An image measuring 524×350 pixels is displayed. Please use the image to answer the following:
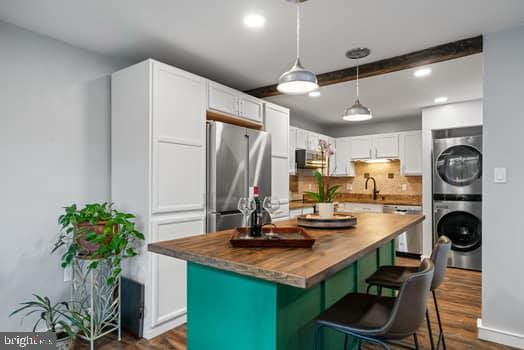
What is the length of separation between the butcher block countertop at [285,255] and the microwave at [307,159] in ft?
10.4

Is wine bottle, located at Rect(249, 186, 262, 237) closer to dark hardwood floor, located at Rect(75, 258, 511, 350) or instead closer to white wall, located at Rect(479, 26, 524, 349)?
dark hardwood floor, located at Rect(75, 258, 511, 350)

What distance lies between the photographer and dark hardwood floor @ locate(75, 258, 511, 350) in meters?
2.35

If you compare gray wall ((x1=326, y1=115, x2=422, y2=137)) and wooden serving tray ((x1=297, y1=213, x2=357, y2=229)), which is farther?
gray wall ((x1=326, y1=115, x2=422, y2=137))

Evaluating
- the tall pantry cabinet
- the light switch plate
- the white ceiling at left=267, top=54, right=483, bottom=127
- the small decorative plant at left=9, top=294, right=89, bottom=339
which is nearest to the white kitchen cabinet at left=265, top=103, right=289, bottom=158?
the white ceiling at left=267, top=54, right=483, bottom=127

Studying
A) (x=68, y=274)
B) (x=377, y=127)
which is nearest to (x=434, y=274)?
(x=68, y=274)

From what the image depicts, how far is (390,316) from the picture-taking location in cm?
126

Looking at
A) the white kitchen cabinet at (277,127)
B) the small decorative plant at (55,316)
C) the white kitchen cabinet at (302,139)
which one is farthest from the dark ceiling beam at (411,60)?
the small decorative plant at (55,316)

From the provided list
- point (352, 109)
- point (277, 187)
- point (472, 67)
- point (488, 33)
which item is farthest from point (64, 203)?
point (472, 67)

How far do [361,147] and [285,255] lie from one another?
16.5 feet

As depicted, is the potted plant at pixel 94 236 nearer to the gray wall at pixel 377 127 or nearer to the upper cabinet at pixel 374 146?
the upper cabinet at pixel 374 146

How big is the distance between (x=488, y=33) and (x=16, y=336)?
4.35m

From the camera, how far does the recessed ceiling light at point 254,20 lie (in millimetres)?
2242

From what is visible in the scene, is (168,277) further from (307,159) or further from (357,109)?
(307,159)

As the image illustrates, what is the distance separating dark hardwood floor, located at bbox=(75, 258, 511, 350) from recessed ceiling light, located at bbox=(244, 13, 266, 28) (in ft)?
8.35
